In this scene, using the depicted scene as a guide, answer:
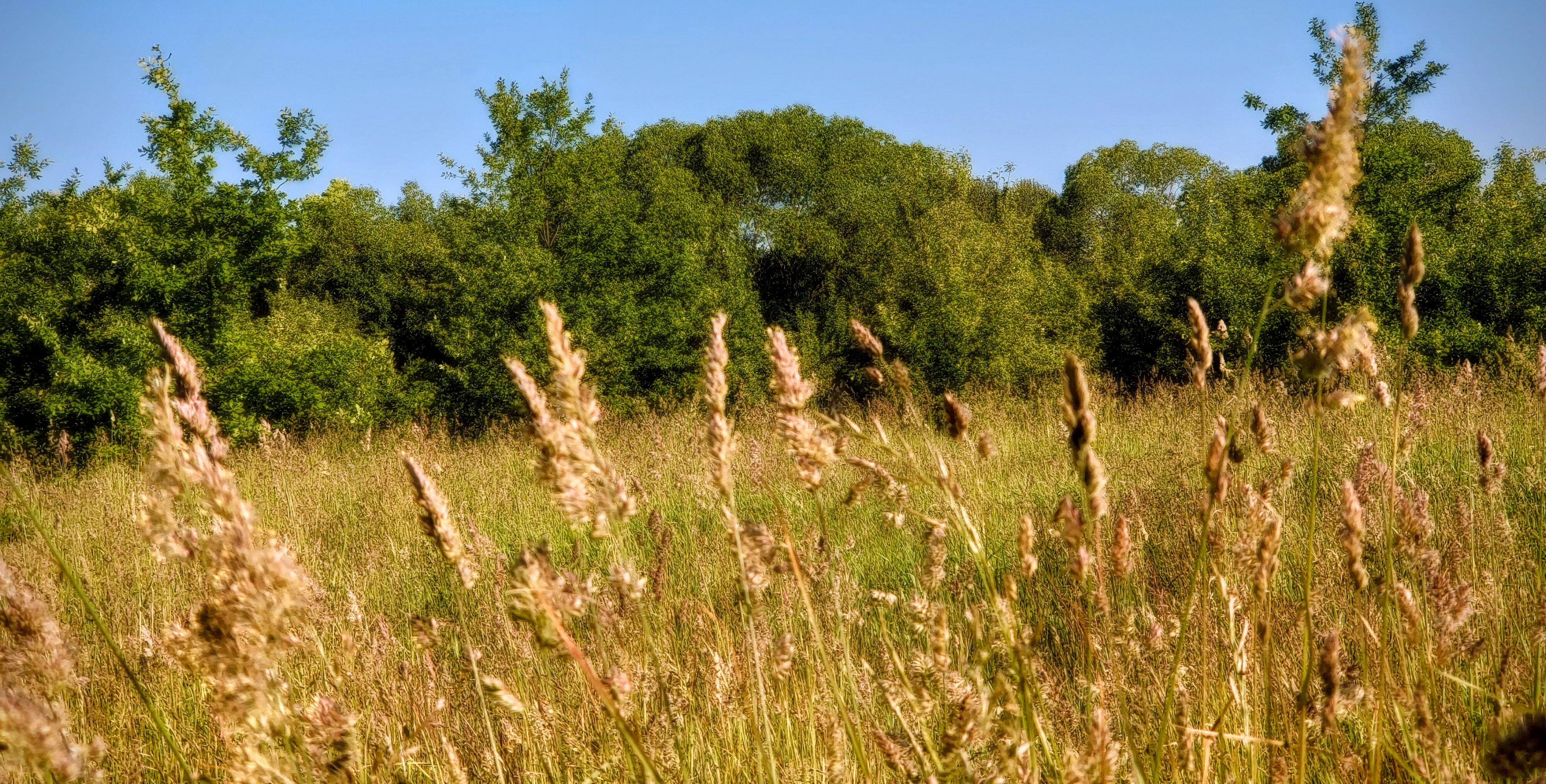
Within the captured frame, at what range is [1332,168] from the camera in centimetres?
96

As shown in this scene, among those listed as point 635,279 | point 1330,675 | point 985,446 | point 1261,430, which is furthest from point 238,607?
point 635,279

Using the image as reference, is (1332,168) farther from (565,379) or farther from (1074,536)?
(565,379)

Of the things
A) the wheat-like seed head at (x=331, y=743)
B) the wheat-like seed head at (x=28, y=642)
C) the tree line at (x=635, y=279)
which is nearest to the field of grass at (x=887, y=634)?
the wheat-like seed head at (x=331, y=743)

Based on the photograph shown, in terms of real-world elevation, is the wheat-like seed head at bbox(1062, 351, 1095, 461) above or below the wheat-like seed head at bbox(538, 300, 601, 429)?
below

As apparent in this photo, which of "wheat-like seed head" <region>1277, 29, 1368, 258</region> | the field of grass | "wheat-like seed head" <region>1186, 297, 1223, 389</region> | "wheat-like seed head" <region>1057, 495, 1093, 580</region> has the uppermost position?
"wheat-like seed head" <region>1277, 29, 1368, 258</region>

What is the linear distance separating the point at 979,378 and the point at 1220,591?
15.9 metres

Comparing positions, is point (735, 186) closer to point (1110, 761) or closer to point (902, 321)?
point (902, 321)

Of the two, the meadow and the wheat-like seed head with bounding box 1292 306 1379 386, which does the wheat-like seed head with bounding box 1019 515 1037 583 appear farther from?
the wheat-like seed head with bounding box 1292 306 1379 386

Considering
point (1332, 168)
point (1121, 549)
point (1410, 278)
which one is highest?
point (1332, 168)

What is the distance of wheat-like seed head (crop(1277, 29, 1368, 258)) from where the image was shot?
0.95 m

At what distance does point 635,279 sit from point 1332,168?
651 inches

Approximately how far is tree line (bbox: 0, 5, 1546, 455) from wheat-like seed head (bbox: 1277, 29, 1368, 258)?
623 cm

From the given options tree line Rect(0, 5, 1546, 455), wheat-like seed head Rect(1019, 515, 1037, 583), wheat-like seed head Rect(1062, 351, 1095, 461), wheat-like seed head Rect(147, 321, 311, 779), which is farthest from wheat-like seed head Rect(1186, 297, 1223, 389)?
tree line Rect(0, 5, 1546, 455)

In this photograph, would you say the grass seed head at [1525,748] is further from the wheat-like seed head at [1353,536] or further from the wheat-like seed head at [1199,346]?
the wheat-like seed head at [1199,346]
